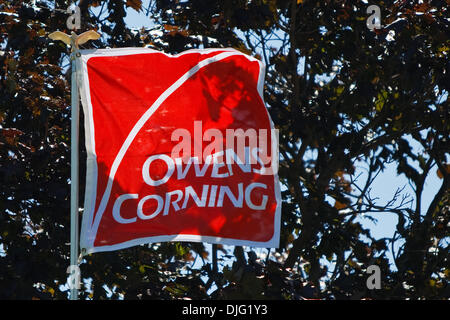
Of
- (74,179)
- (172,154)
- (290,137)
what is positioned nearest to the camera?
(74,179)

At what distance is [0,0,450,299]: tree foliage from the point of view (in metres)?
10.5

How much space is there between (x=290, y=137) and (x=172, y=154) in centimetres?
366

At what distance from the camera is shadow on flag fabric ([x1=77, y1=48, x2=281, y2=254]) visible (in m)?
8.83

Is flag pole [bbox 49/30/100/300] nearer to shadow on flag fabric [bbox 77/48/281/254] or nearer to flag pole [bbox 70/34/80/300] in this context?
flag pole [bbox 70/34/80/300]

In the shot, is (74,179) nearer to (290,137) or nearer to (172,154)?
(172,154)

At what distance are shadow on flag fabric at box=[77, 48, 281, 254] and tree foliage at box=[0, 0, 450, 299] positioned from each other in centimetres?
98

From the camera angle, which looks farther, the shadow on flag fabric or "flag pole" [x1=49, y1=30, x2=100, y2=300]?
the shadow on flag fabric

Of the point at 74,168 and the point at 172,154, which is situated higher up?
the point at 172,154

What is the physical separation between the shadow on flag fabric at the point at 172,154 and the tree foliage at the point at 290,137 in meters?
0.98

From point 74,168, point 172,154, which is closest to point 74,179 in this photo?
point 74,168

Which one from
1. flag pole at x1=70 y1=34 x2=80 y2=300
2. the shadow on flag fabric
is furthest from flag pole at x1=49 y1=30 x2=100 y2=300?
the shadow on flag fabric

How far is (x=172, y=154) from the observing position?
9180 millimetres

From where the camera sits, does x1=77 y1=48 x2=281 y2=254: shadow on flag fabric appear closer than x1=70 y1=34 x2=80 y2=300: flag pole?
No

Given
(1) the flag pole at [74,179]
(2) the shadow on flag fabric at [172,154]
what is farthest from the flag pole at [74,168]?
(2) the shadow on flag fabric at [172,154]
